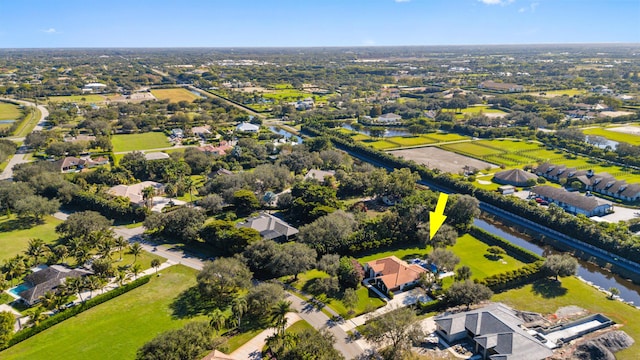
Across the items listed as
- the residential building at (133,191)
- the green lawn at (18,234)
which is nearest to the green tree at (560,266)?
the residential building at (133,191)

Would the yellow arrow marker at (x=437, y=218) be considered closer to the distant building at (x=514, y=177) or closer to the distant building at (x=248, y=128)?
the distant building at (x=514, y=177)

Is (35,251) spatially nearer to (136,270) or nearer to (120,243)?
(120,243)

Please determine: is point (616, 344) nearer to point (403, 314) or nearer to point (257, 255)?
point (403, 314)

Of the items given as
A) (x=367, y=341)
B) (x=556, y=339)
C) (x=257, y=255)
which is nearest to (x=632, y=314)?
(x=556, y=339)

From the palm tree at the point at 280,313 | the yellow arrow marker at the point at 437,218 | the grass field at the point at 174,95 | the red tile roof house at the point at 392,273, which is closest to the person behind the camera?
the palm tree at the point at 280,313

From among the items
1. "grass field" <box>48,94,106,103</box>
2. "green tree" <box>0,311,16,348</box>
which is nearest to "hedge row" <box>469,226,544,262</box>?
"green tree" <box>0,311,16,348</box>

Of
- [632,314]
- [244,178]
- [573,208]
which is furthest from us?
[244,178]
